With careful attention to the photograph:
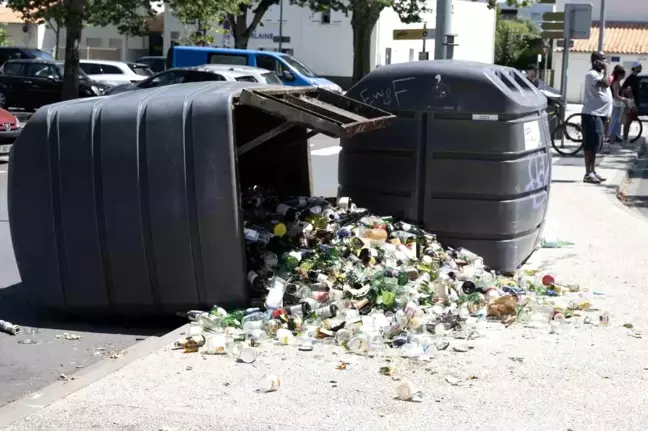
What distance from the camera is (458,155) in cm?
795

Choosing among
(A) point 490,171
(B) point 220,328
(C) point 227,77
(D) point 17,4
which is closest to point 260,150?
(A) point 490,171

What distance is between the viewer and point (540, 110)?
8.68 metres

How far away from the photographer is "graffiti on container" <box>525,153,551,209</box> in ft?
27.3

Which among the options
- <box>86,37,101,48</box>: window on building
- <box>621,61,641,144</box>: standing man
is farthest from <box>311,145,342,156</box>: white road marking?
<box>86,37,101,48</box>: window on building

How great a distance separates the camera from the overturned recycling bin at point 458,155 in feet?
25.9

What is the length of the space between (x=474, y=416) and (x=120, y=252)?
2.82 metres

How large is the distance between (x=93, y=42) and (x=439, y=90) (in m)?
60.4

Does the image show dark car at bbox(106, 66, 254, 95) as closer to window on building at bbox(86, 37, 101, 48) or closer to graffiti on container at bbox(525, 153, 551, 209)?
graffiti on container at bbox(525, 153, 551, 209)

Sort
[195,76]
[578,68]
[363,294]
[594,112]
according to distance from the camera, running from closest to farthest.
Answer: [363,294], [594,112], [195,76], [578,68]

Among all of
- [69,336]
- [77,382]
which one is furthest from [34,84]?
[77,382]

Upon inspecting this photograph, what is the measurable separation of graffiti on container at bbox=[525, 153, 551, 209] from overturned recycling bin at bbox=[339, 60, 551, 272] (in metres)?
0.02

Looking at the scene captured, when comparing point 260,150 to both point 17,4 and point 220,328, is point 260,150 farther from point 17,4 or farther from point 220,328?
point 17,4

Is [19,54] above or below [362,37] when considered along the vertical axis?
below

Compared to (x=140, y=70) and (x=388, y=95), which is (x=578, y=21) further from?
(x=140, y=70)
